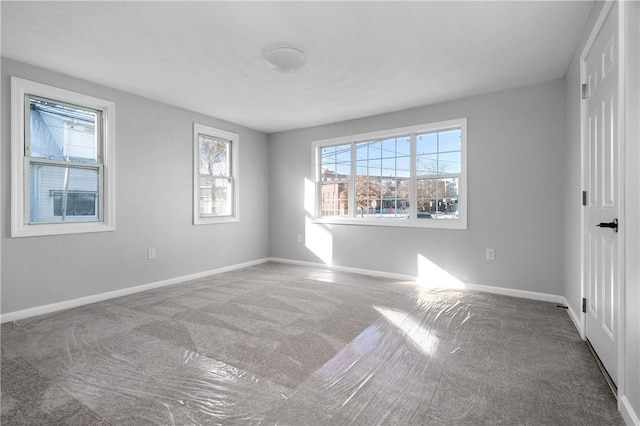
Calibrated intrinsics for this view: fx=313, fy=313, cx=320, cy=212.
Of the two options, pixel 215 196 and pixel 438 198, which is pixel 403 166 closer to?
pixel 438 198

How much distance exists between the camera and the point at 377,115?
15.8 ft

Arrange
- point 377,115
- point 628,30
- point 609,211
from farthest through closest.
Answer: point 377,115
point 609,211
point 628,30

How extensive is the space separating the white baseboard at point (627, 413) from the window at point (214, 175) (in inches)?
185

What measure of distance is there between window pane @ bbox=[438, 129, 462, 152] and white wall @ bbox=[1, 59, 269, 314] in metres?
3.24

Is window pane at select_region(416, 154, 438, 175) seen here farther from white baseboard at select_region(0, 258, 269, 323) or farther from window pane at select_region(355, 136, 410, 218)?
white baseboard at select_region(0, 258, 269, 323)

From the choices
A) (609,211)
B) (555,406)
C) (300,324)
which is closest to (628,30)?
(609,211)

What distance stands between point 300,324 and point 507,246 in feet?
8.91

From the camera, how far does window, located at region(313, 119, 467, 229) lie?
4.27 meters

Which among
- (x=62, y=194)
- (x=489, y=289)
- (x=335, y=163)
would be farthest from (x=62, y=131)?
(x=489, y=289)

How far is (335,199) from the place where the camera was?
17.8 ft

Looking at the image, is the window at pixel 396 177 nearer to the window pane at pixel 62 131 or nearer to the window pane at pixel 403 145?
the window pane at pixel 403 145

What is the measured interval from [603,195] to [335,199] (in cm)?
370

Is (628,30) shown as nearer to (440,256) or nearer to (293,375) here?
(293,375)

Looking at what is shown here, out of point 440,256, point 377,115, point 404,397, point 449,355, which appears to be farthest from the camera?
point 377,115
